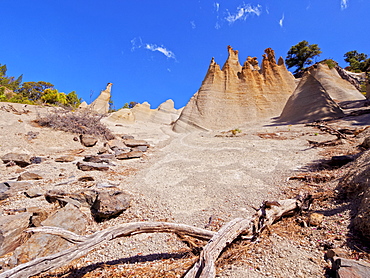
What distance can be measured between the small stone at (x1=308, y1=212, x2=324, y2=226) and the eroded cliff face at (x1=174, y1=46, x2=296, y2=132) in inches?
622

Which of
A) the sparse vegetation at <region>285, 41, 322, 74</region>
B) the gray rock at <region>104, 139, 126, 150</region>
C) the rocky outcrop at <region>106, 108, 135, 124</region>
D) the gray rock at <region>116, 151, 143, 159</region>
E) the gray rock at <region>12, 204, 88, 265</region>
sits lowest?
the gray rock at <region>12, 204, 88, 265</region>

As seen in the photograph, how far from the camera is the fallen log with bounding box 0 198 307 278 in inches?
55.7

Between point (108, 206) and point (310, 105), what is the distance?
1636 cm

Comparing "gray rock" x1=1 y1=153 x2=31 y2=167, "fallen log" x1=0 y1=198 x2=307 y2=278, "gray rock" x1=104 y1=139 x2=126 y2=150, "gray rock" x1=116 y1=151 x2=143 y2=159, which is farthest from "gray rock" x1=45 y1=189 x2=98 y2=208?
"gray rock" x1=104 y1=139 x2=126 y2=150

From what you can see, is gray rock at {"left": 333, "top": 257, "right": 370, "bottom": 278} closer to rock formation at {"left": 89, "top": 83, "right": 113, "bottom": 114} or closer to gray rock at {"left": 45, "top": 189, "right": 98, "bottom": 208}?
gray rock at {"left": 45, "top": 189, "right": 98, "bottom": 208}

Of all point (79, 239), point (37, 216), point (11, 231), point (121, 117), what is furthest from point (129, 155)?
point (121, 117)

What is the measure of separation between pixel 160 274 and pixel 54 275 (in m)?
1.05

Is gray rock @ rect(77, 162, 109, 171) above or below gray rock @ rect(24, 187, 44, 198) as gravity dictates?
above

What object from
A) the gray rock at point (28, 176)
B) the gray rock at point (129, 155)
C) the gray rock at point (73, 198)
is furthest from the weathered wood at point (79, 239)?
the gray rock at point (129, 155)

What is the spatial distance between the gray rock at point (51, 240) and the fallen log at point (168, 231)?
530mm

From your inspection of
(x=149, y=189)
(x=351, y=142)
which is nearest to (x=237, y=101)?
(x=351, y=142)

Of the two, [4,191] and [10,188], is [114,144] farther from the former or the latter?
[4,191]

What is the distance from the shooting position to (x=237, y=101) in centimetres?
1986

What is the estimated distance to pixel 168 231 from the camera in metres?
1.94
